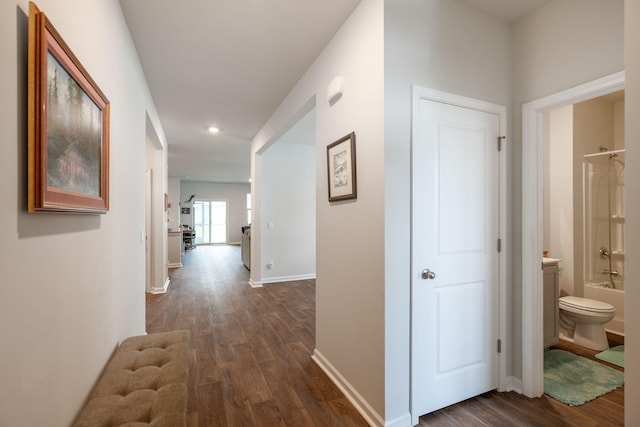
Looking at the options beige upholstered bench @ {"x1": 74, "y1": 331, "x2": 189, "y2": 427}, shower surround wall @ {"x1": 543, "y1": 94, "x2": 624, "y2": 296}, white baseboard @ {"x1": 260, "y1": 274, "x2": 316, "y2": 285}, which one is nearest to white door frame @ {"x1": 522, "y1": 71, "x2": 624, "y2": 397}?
shower surround wall @ {"x1": 543, "y1": 94, "x2": 624, "y2": 296}

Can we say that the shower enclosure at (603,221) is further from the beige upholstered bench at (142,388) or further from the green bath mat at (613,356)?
the beige upholstered bench at (142,388)

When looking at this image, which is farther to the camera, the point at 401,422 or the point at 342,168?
the point at 342,168

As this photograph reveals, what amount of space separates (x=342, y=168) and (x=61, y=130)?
155 centimetres

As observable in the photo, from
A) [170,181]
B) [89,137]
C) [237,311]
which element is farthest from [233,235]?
[89,137]

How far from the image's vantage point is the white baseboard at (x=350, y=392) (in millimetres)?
1777

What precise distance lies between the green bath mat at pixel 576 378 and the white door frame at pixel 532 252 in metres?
0.18

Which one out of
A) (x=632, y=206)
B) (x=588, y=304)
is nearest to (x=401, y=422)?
(x=632, y=206)

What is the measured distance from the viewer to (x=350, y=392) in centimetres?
205

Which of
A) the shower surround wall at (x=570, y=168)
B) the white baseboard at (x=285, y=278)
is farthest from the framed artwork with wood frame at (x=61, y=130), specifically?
the shower surround wall at (x=570, y=168)

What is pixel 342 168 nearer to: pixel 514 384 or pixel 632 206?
pixel 632 206

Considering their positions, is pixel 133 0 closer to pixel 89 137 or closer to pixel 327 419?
Answer: pixel 89 137

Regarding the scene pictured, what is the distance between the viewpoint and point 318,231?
8.47ft

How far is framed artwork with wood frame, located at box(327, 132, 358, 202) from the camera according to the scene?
200 centimetres

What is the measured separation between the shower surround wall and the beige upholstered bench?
411 centimetres
